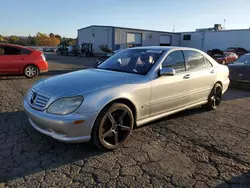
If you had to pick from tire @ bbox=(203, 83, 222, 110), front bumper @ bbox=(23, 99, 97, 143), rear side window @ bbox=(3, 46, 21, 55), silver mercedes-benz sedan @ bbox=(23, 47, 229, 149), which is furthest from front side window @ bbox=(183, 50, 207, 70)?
rear side window @ bbox=(3, 46, 21, 55)

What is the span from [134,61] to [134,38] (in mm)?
37760

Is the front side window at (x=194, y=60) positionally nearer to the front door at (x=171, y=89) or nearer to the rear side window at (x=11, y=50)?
the front door at (x=171, y=89)

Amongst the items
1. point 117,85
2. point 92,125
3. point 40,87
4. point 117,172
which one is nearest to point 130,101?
point 117,85

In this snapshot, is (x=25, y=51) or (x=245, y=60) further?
(x=25, y=51)

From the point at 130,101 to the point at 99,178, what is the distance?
130cm

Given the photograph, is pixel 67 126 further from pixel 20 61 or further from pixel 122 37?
pixel 122 37

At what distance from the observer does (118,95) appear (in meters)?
3.45

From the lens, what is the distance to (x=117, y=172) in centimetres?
297

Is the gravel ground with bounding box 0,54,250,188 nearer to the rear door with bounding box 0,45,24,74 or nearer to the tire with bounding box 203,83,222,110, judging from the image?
the tire with bounding box 203,83,222,110

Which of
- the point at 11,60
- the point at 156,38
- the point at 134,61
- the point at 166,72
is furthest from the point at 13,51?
the point at 156,38

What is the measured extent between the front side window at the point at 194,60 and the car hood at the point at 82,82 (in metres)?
1.46

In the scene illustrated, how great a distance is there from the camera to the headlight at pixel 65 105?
10.3ft

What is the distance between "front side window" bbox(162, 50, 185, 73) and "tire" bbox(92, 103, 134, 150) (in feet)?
4.21

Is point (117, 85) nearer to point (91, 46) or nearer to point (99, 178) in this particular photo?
→ point (99, 178)
